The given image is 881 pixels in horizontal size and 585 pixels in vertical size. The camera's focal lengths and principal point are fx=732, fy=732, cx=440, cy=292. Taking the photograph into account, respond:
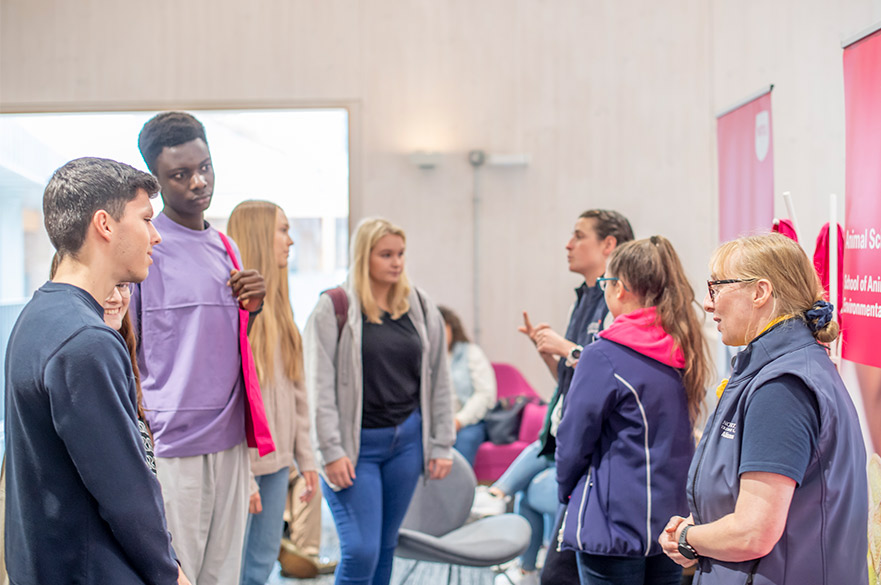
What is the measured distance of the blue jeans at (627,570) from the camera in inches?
75.8

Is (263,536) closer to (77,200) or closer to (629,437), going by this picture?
(629,437)

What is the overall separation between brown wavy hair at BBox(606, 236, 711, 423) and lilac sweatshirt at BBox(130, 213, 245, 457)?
1133 mm

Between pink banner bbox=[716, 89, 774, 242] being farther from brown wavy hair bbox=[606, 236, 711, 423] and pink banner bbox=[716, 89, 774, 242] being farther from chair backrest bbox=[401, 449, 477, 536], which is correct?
chair backrest bbox=[401, 449, 477, 536]

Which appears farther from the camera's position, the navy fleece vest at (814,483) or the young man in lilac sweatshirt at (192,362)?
the young man in lilac sweatshirt at (192,362)

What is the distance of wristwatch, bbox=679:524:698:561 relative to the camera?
149 centimetres

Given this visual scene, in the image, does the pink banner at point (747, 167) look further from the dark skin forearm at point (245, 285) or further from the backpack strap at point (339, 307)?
the dark skin forearm at point (245, 285)

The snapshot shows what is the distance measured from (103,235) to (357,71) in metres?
4.57

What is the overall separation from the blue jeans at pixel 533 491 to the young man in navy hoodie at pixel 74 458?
8.41 ft

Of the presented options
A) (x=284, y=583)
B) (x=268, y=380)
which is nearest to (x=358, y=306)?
(x=268, y=380)

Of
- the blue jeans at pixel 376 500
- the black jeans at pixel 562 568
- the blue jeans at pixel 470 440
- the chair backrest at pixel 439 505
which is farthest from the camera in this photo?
the blue jeans at pixel 470 440

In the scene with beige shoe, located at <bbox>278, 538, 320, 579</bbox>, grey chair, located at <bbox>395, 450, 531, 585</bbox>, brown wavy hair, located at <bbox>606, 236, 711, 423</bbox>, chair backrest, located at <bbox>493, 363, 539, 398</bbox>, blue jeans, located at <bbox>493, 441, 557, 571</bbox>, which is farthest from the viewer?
chair backrest, located at <bbox>493, 363, 539, 398</bbox>

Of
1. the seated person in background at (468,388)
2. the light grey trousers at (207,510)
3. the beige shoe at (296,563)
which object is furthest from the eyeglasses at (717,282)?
the seated person in background at (468,388)

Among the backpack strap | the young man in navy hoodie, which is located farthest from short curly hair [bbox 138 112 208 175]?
the backpack strap

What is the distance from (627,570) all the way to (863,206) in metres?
1.25
